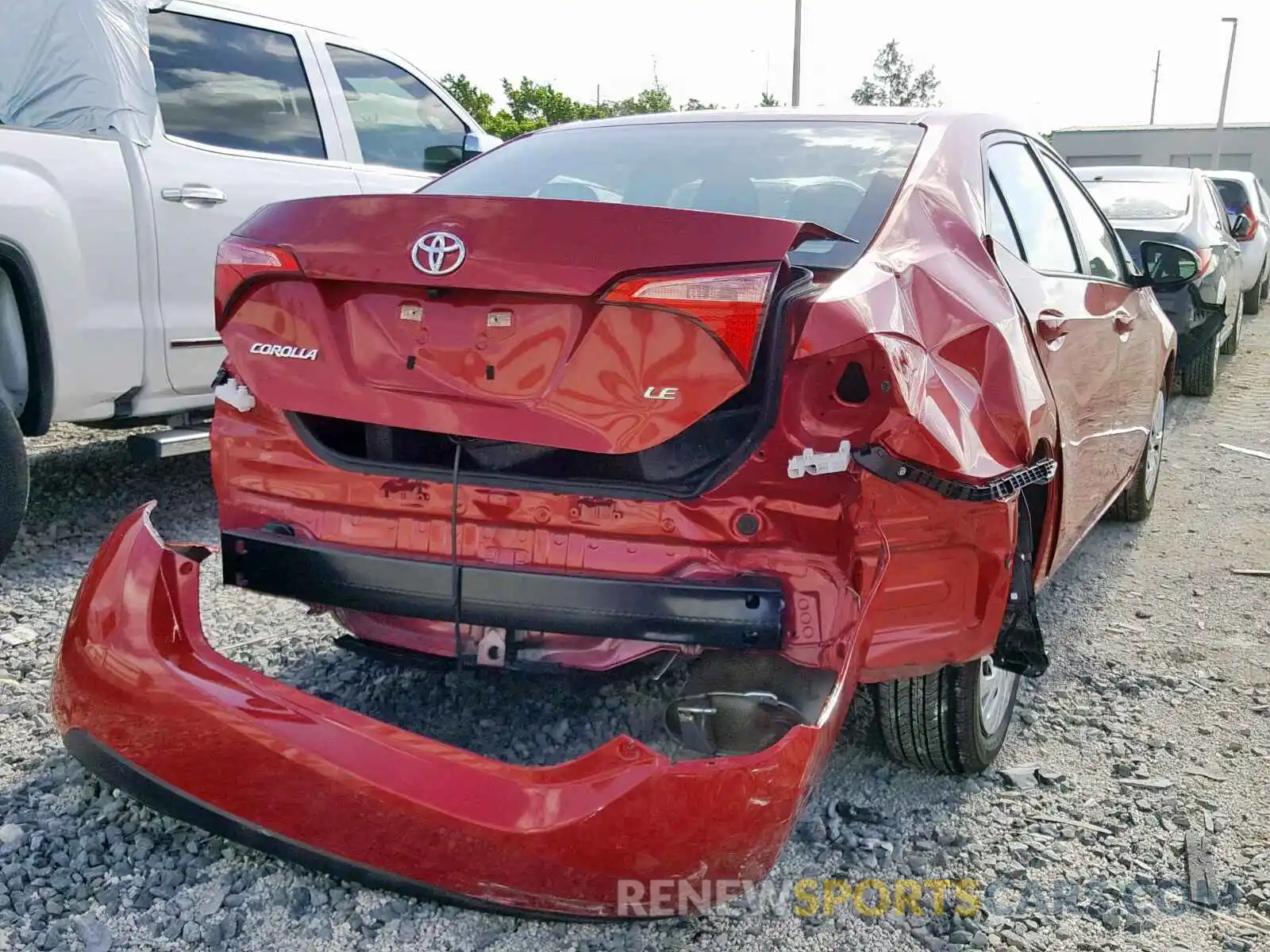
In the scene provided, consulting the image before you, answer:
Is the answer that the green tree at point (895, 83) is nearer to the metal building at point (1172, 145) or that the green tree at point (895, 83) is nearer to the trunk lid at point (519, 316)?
the metal building at point (1172, 145)

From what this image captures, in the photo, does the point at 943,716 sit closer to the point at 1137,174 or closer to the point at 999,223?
the point at 999,223

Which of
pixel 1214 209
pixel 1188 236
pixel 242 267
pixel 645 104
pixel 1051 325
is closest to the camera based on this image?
pixel 242 267

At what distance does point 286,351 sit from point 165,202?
2.29 m

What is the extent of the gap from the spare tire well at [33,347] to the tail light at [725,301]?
2.70m

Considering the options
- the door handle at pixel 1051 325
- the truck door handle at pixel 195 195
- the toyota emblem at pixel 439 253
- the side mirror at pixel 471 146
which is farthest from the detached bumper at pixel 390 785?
the side mirror at pixel 471 146

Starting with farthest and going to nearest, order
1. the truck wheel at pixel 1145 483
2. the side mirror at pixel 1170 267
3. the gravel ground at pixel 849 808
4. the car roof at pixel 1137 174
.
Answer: the car roof at pixel 1137 174
the truck wheel at pixel 1145 483
the side mirror at pixel 1170 267
the gravel ground at pixel 849 808

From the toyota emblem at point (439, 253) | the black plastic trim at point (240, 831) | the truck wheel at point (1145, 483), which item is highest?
the toyota emblem at point (439, 253)

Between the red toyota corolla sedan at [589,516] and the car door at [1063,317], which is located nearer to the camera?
the red toyota corolla sedan at [589,516]

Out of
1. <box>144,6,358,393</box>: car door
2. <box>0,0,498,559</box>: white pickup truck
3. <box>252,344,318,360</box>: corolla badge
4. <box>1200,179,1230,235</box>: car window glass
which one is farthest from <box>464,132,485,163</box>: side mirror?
<box>1200,179,1230,235</box>: car window glass

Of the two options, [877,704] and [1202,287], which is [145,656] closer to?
[877,704]

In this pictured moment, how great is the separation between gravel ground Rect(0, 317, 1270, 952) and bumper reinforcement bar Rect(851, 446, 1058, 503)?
836 millimetres

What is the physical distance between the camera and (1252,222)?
1095 cm

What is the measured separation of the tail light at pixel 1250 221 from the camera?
10656 millimetres

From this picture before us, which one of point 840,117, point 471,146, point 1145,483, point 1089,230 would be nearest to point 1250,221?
point 1145,483
